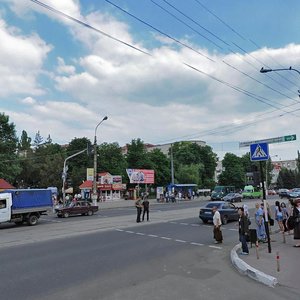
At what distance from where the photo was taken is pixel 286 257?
11008mm

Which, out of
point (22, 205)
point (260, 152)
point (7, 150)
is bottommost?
point (22, 205)

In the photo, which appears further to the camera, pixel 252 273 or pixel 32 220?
pixel 32 220

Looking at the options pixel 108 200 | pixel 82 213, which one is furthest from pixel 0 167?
pixel 82 213

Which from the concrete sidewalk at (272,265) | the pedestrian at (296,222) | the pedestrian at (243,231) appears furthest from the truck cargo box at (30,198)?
the pedestrian at (296,222)

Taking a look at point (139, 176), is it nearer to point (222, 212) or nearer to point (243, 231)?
point (222, 212)

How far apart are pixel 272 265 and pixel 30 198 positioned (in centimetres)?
1934


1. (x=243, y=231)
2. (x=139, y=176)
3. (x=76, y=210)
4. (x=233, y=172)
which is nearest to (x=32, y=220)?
(x=76, y=210)

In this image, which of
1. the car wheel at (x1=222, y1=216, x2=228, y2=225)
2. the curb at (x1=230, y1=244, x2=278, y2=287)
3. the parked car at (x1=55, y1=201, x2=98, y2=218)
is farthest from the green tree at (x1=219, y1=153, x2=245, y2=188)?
the curb at (x1=230, y1=244, x2=278, y2=287)

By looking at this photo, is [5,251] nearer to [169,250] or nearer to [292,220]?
[169,250]

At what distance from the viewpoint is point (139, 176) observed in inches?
2518

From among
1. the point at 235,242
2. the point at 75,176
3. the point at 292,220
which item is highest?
the point at 75,176

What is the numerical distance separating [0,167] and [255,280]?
50365 mm

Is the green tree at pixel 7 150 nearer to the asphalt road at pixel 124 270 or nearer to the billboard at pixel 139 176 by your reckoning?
the billboard at pixel 139 176

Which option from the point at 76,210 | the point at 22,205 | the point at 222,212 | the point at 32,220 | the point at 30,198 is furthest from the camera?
the point at 76,210
